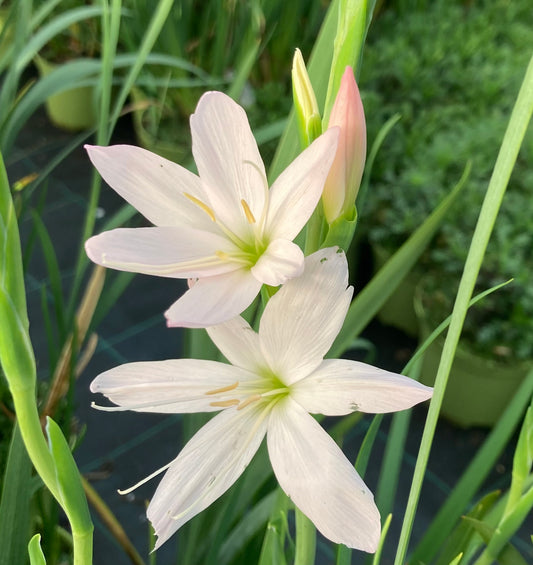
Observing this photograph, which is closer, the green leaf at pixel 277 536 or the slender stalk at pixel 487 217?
the slender stalk at pixel 487 217

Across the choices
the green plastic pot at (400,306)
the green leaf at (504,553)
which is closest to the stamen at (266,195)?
the green leaf at (504,553)

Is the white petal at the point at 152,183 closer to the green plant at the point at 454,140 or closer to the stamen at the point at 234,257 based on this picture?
the stamen at the point at 234,257

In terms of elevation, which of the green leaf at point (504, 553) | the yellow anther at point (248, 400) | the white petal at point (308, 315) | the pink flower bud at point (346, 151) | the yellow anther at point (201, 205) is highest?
the pink flower bud at point (346, 151)

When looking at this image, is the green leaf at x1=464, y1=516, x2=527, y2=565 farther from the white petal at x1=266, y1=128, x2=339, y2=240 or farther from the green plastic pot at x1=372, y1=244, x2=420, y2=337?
the green plastic pot at x1=372, y1=244, x2=420, y2=337

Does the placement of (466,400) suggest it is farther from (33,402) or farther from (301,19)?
(33,402)

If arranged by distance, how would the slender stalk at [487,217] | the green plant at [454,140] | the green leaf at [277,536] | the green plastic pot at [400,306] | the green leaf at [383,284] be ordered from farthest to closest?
Result: 1. the green plastic pot at [400,306]
2. the green plant at [454,140]
3. the green leaf at [383,284]
4. the green leaf at [277,536]
5. the slender stalk at [487,217]

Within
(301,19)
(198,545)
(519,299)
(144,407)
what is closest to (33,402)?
(144,407)
